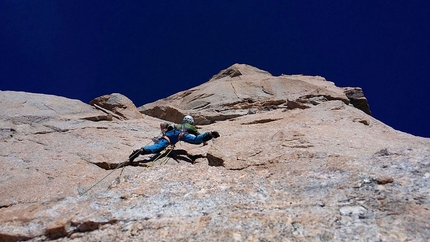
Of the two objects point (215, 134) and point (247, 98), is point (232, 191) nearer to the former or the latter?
point (215, 134)

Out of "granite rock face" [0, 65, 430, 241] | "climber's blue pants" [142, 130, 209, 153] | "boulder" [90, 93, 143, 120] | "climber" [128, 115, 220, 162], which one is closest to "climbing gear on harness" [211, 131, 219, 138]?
"climber" [128, 115, 220, 162]

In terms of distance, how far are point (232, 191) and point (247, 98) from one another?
10991 millimetres

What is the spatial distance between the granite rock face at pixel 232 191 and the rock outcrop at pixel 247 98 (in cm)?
511

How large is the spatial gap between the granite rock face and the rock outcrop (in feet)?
16.8

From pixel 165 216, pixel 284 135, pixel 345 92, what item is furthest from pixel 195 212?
pixel 345 92

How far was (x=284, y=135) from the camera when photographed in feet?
23.7

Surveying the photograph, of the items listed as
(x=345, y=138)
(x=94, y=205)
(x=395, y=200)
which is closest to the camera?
(x=395, y=200)

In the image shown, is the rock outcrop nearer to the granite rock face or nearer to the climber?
the climber

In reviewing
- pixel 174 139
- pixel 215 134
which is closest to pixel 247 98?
pixel 215 134

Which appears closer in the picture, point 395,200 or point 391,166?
point 395,200

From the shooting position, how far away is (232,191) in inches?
185

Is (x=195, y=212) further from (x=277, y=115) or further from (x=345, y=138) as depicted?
(x=277, y=115)

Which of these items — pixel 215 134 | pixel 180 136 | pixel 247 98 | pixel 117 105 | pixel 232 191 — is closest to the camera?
pixel 232 191

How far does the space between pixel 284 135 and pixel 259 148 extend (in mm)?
923
